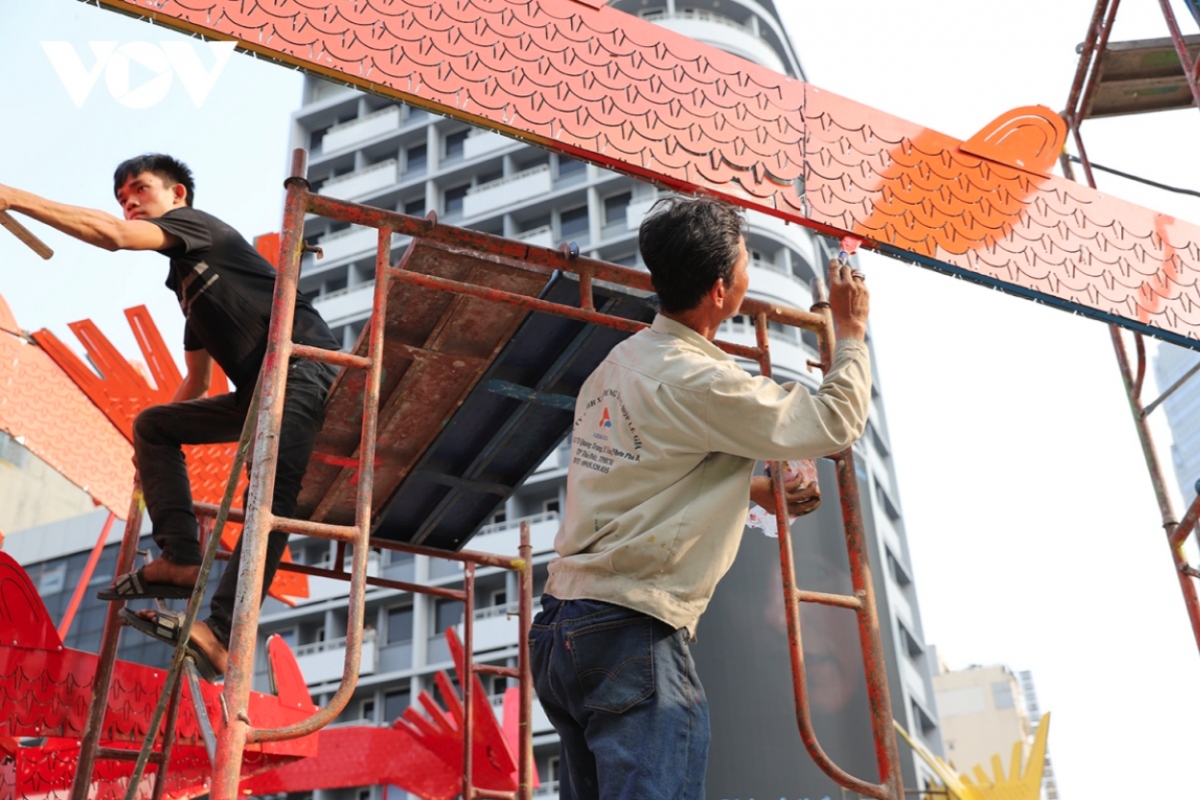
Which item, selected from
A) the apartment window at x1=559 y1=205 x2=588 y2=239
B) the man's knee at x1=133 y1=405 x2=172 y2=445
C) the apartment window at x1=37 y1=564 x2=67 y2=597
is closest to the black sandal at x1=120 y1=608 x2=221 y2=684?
the man's knee at x1=133 y1=405 x2=172 y2=445

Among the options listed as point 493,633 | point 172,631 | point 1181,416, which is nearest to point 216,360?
point 172,631

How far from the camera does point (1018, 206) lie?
482 cm

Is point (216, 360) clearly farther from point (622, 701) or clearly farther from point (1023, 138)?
point (1023, 138)

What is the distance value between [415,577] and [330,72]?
2955 centimetres

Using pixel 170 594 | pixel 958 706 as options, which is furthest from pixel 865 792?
pixel 958 706

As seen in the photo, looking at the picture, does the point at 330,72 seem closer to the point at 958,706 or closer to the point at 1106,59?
the point at 1106,59

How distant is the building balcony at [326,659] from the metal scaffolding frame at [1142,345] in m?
26.4

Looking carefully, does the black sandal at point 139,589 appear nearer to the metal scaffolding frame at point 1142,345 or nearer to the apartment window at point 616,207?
the metal scaffolding frame at point 1142,345

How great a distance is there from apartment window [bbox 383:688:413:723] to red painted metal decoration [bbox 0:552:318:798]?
25.8m

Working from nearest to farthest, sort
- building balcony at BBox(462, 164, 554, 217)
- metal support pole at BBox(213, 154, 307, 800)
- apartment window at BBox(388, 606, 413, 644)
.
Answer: metal support pole at BBox(213, 154, 307, 800)
apartment window at BBox(388, 606, 413, 644)
building balcony at BBox(462, 164, 554, 217)

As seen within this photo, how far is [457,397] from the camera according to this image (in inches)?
178

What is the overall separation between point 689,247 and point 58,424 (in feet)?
18.2

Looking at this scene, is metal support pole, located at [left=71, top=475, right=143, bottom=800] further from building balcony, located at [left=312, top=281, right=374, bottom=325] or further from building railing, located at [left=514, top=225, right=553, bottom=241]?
building balcony, located at [left=312, top=281, right=374, bottom=325]

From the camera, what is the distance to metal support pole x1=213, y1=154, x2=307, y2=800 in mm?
2432
